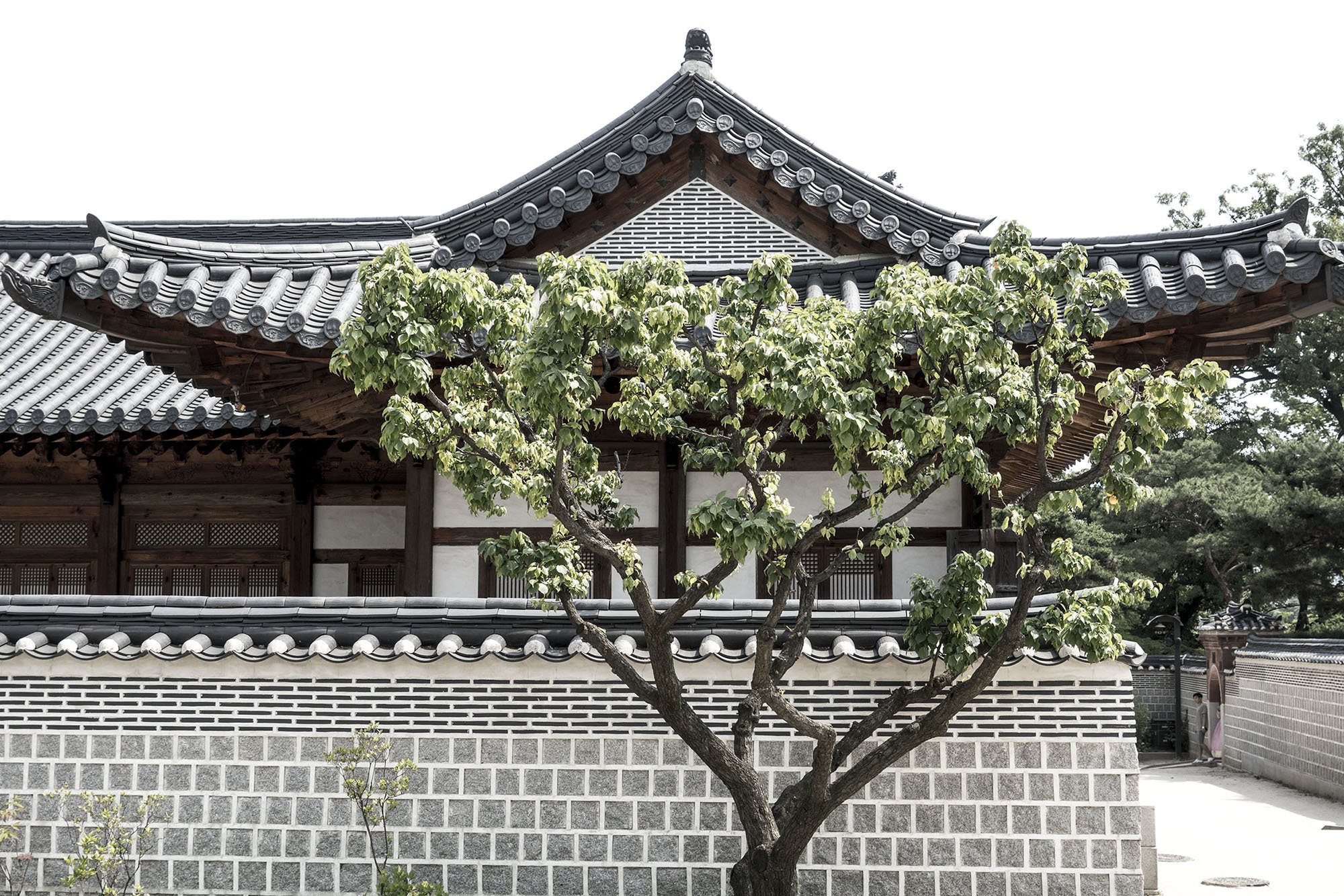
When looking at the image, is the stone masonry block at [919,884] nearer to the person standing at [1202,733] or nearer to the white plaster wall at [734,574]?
the white plaster wall at [734,574]

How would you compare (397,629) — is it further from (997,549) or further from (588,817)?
(997,549)

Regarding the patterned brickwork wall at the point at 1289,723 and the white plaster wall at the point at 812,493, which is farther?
the patterned brickwork wall at the point at 1289,723

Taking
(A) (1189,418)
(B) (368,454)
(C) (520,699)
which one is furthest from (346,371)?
(B) (368,454)

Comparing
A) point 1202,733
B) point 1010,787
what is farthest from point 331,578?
point 1202,733

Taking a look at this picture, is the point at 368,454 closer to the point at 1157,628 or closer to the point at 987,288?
the point at 987,288

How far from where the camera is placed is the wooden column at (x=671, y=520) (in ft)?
33.2

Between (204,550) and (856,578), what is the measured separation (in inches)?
247

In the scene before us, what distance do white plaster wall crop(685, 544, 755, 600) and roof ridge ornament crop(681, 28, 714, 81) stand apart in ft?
12.8

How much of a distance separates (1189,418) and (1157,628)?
2792 cm

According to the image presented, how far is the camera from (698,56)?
1104cm

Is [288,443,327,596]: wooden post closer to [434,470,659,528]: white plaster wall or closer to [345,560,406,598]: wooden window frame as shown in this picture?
[345,560,406,598]: wooden window frame

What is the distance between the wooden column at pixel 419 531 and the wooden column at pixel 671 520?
5.92ft

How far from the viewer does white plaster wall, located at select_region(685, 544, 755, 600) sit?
10141 millimetres

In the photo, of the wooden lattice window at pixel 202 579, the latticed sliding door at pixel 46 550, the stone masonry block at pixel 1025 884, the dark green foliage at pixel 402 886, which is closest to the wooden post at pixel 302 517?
the wooden lattice window at pixel 202 579
